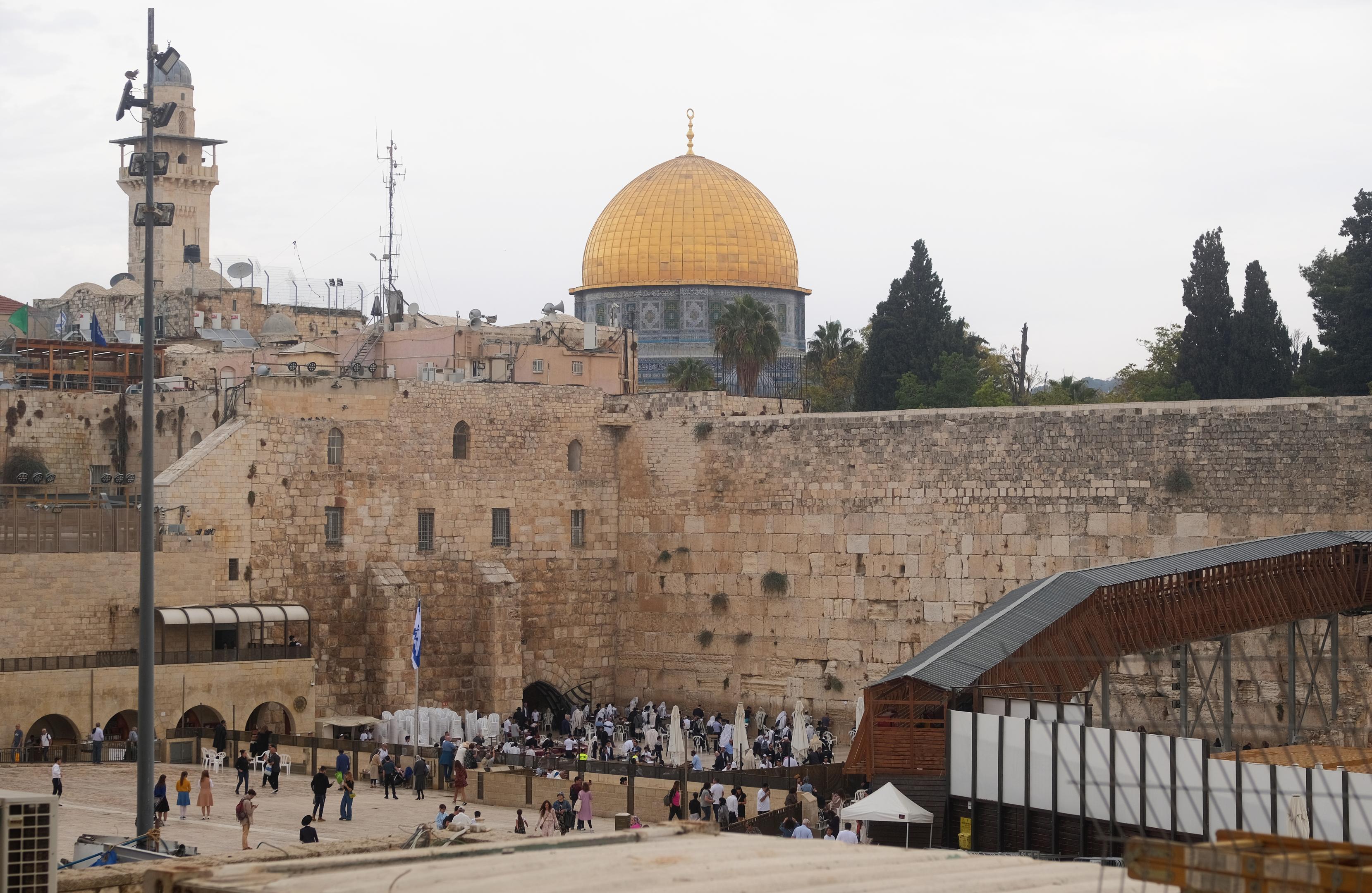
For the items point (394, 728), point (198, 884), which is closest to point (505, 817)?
point (394, 728)

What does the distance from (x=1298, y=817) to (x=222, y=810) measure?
11690 millimetres

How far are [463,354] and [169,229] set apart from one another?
14.3 metres

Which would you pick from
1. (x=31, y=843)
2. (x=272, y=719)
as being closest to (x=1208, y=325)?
(x=272, y=719)

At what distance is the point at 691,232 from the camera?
4628 cm

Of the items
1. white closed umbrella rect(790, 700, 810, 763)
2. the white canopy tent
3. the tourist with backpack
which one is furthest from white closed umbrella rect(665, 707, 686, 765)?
the tourist with backpack

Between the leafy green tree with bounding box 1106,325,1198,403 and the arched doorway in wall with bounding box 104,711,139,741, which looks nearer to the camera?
the arched doorway in wall with bounding box 104,711,139,741

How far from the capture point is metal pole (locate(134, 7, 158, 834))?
13.9 metres

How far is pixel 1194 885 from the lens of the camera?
6000mm

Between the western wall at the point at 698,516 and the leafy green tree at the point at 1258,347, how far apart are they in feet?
26.9

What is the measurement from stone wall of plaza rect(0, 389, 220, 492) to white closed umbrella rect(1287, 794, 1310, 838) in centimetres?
2100

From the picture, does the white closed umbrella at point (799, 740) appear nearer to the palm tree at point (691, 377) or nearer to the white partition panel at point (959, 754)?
the white partition panel at point (959, 754)

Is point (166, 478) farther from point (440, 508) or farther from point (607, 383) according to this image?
point (607, 383)

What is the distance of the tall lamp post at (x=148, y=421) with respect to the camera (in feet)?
45.8

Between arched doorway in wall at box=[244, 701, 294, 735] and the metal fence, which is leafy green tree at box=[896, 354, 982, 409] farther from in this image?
the metal fence
